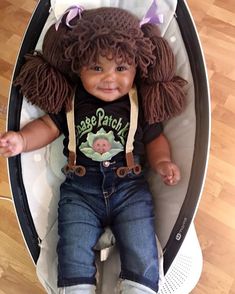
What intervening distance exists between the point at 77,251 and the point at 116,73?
375mm

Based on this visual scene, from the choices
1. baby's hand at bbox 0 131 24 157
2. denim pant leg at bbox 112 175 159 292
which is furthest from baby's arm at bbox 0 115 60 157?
denim pant leg at bbox 112 175 159 292

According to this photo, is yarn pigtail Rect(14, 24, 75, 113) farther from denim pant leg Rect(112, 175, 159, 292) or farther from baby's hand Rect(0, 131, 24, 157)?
denim pant leg Rect(112, 175, 159, 292)

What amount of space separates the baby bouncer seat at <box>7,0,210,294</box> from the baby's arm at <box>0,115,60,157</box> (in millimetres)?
26

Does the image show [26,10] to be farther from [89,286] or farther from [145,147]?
[89,286]

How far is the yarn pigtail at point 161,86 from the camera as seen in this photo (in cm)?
97

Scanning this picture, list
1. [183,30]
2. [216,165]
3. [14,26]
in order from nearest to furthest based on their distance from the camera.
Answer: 1. [183,30]
2. [216,165]
3. [14,26]

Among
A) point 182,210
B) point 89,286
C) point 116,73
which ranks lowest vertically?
point 89,286

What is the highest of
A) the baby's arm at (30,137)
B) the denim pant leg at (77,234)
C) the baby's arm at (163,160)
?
the baby's arm at (163,160)

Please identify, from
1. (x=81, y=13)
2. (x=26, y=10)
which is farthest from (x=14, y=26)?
(x=81, y=13)

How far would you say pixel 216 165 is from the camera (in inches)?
50.2

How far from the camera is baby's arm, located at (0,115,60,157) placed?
0.95 meters

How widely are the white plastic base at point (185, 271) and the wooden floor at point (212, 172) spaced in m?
0.05

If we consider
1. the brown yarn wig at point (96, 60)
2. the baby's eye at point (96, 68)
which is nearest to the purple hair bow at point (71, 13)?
the brown yarn wig at point (96, 60)

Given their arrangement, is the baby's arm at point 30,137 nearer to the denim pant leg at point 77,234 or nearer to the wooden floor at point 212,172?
the denim pant leg at point 77,234
